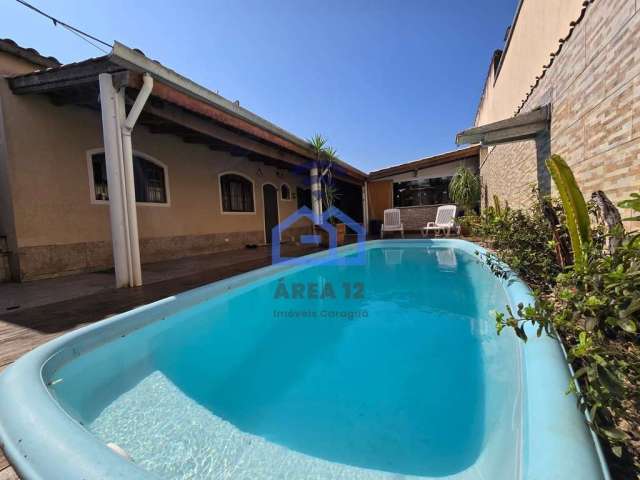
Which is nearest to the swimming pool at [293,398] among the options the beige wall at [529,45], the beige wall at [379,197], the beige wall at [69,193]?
the beige wall at [69,193]

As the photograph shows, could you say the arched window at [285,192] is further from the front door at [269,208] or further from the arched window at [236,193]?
the arched window at [236,193]

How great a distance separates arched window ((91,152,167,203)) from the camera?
5.92 metres

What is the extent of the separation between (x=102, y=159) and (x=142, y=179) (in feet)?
2.99

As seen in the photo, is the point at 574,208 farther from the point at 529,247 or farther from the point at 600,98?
the point at 600,98

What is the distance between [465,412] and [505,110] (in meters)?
9.22

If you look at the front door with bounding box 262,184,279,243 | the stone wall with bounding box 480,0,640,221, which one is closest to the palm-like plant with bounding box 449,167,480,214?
the stone wall with bounding box 480,0,640,221

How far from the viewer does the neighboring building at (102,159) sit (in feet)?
13.9

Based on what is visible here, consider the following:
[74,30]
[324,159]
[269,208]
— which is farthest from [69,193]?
[324,159]

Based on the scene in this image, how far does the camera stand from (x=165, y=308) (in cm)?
333

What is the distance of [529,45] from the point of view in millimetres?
5992

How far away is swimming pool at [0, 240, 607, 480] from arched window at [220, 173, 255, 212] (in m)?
5.64

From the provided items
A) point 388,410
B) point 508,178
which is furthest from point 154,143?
point 508,178

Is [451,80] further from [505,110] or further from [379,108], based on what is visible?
[505,110]

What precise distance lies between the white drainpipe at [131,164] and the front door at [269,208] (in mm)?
6324
